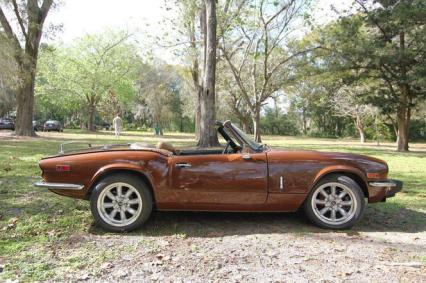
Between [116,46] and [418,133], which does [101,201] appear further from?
[418,133]

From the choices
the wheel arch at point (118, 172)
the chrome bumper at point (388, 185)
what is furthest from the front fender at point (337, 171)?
the wheel arch at point (118, 172)

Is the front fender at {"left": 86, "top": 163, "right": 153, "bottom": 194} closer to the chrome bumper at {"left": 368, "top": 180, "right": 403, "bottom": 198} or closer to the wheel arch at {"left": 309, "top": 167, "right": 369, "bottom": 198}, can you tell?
the wheel arch at {"left": 309, "top": 167, "right": 369, "bottom": 198}

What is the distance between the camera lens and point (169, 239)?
4281 mm

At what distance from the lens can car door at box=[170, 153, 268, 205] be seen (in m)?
4.52

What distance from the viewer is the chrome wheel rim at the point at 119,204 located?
14.8 ft

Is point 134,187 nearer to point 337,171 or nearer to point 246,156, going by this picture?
point 246,156

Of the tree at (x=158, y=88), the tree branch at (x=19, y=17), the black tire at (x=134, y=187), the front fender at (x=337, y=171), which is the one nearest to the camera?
the black tire at (x=134, y=187)

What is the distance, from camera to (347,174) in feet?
15.4

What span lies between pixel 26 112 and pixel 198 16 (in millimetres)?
11834

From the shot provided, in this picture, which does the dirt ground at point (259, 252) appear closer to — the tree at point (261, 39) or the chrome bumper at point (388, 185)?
the chrome bumper at point (388, 185)

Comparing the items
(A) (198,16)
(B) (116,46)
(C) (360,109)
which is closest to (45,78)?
(B) (116,46)

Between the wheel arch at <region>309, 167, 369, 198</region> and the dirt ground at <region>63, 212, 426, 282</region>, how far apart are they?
51cm

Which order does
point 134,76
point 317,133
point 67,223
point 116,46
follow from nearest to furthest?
point 67,223, point 116,46, point 134,76, point 317,133

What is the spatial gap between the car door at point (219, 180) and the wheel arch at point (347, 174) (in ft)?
2.04
